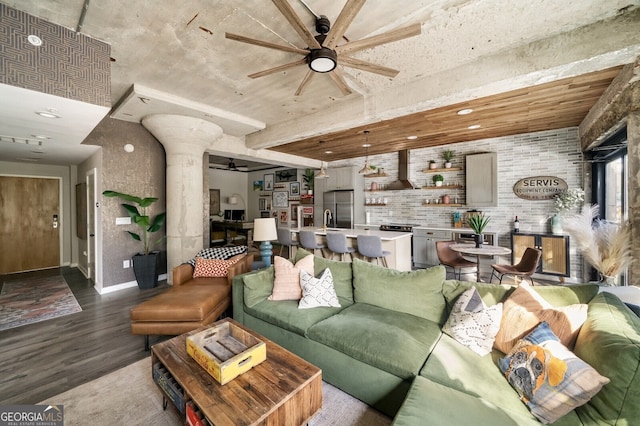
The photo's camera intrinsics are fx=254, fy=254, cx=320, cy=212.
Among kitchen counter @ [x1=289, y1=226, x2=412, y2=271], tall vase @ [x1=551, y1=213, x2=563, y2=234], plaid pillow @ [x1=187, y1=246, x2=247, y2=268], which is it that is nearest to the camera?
plaid pillow @ [x1=187, y1=246, x2=247, y2=268]

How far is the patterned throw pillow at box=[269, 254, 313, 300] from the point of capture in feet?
8.36

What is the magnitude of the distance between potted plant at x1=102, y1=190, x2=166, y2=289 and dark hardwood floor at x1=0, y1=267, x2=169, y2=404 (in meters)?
0.64

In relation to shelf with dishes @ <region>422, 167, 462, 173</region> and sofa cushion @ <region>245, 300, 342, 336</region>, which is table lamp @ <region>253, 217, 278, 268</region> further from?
shelf with dishes @ <region>422, 167, 462, 173</region>

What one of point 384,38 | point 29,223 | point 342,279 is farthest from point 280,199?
point 384,38

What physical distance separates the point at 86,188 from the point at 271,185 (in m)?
5.34

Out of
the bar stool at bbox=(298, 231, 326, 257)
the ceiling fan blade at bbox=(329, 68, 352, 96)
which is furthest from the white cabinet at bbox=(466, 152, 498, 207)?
the ceiling fan blade at bbox=(329, 68, 352, 96)

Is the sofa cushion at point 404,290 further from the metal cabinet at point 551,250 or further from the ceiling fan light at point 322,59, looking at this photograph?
the metal cabinet at point 551,250

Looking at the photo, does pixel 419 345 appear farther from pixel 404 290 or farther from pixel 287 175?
pixel 287 175

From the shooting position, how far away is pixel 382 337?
1771mm

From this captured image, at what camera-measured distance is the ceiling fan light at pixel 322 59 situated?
189 cm

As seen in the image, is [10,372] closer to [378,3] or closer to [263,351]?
[263,351]

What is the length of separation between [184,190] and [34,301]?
8.44 ft

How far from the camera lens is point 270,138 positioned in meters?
4.71

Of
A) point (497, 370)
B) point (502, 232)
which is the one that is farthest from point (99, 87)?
point (502, 232)
